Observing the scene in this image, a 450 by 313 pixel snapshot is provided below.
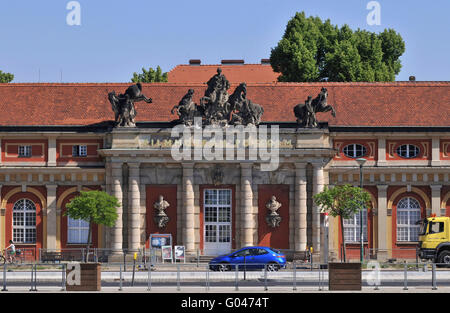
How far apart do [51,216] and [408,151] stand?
22667 mm

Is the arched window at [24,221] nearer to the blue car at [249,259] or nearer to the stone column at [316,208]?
the blue car at [249,259]

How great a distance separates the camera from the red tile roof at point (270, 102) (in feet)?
245

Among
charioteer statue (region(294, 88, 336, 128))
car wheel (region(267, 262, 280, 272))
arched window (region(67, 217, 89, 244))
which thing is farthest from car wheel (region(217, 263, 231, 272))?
arched window (region(67, 217, 89, 244))

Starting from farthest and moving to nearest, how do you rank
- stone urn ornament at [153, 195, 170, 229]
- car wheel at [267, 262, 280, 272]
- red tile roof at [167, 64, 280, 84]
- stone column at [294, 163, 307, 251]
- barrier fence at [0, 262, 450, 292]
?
red tile roof at [167, 64, 280, 84] → stone urn ornament at [153, 195, 170, 229] → stone column at [294, 163, 307, 251] → car wheel at [267, 262, 280, 272] → barrier fence at [0, 262, 450, 292]

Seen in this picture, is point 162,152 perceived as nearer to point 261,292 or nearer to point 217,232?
point 217,232

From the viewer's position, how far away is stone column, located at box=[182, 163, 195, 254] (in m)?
71.4

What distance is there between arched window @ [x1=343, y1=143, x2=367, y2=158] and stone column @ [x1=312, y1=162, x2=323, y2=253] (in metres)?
2.91

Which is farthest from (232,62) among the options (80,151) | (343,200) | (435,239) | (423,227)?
(435,239)

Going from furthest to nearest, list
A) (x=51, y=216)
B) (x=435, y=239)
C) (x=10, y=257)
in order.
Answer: (x=51, y=216) < (x=10, y=257) < (x=435, y=239)

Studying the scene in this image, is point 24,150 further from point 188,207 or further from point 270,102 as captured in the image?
point 270,102

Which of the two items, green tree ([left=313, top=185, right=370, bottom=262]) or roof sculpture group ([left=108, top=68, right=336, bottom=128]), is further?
roof sculpture group ([left=108, top=68, right=336, bottom=128])

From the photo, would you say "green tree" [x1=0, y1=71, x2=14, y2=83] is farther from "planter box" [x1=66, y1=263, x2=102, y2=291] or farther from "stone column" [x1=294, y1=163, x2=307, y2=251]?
"planter box" [x1=66, y1=263, x2=102, y2=291]

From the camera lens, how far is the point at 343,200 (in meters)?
68.3

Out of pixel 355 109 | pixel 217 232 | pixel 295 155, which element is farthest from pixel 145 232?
pixel 355 109
